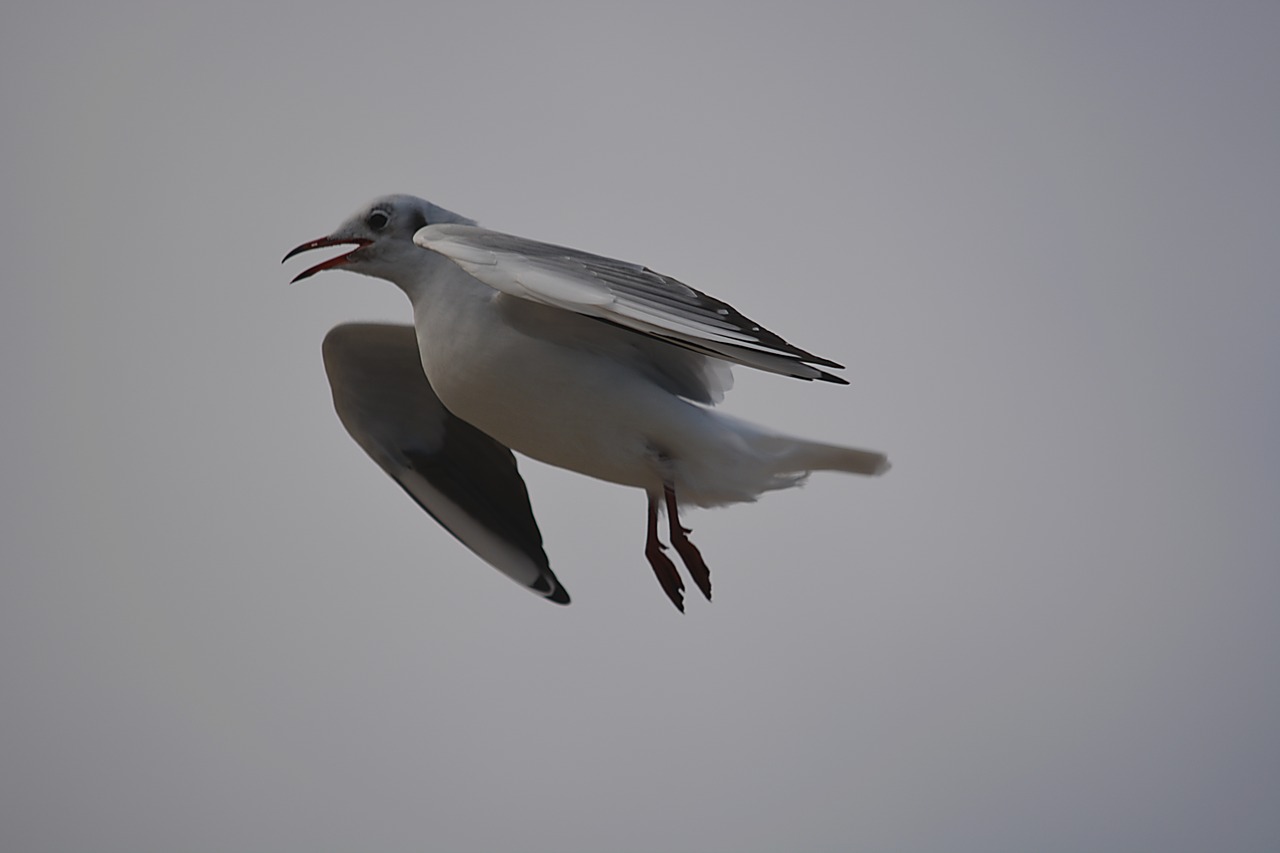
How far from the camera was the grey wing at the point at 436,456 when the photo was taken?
5.02m

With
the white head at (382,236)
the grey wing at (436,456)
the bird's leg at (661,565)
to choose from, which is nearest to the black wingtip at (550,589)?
the grey wing at (436,456)

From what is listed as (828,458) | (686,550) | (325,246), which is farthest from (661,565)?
(325,246)

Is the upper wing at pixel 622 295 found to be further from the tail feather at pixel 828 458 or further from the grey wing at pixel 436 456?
the grey wing at pixel 436 456

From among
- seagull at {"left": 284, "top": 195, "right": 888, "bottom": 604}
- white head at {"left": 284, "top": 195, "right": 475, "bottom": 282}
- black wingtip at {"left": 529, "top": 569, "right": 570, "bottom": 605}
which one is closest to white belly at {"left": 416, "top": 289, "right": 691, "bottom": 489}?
seagull at {"left": 284, "top": 195, "right": 888, "bottom": 604}

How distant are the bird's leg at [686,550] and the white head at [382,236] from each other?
3.01 ft

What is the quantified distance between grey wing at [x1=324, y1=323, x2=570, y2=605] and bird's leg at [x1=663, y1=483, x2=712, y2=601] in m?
0.94

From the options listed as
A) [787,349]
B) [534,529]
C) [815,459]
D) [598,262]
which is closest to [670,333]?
[787,349]

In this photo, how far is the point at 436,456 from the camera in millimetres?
5195

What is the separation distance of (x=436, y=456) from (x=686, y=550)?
1.34 m

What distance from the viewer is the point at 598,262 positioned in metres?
3.81

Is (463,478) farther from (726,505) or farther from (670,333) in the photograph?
(670,333)

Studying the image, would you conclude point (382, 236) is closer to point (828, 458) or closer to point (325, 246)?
point (325, 246)

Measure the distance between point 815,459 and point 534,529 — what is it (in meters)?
1.27

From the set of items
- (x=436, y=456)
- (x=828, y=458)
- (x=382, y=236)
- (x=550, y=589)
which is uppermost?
(x=382, y=236)
